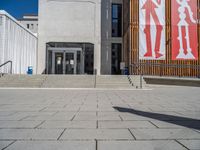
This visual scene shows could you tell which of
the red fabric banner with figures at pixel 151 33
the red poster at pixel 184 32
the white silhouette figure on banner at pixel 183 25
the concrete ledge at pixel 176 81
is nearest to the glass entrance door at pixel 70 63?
the red fabric banner with figures at pixel 151 33

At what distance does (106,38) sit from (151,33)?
853 cm

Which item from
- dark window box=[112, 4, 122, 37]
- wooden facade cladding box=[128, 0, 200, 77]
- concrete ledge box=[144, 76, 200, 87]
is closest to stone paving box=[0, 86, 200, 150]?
concrete ledge box=[144, 76, 200, 87]

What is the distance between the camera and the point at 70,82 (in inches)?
647

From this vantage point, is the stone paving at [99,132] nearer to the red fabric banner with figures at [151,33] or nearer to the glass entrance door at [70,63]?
the red fabric banner with figures at [151,33]

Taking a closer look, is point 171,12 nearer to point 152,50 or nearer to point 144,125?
point 152,50

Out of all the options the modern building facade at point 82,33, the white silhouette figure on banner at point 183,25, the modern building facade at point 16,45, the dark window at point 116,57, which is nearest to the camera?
the modern building facade at point 16,45

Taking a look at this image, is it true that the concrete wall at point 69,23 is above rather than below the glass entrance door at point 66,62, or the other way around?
above

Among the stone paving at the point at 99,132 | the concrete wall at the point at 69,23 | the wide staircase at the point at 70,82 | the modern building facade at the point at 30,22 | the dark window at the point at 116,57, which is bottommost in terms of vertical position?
the stone paving at the point at 99,132

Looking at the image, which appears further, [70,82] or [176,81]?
[176,81]

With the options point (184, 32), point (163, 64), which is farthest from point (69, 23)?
point (184, 32)

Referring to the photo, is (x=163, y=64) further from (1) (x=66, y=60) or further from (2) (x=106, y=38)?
(1) (x=66, y=60)

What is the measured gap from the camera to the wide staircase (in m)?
15.9

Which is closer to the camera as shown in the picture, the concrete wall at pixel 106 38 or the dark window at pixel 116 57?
the concrete wall at pixel 106 38

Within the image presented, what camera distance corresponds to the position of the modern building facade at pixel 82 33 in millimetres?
26953
